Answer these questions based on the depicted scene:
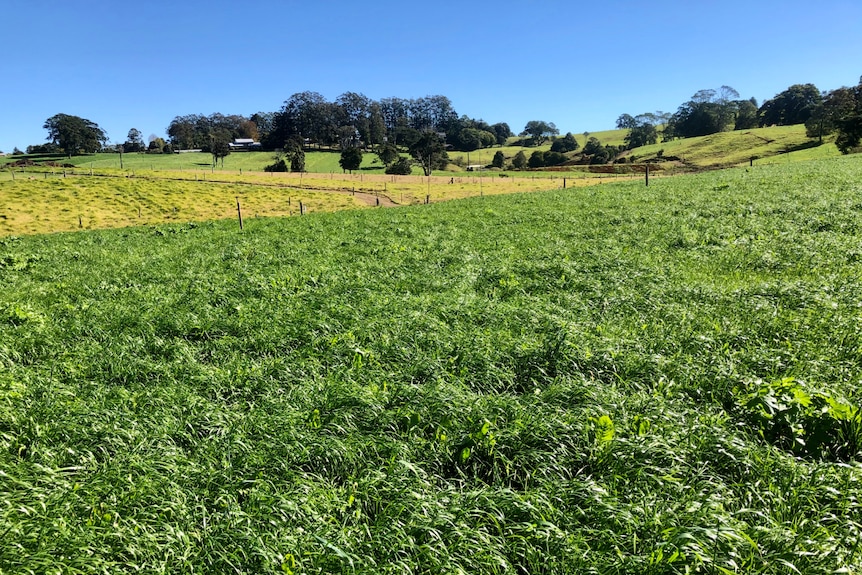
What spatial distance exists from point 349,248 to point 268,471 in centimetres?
1165

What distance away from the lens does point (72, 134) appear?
151750 mm

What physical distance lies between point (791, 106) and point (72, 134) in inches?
9559

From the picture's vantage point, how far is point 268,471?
413cm

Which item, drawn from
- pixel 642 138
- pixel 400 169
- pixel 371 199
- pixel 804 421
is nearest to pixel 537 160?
pixel 642 138

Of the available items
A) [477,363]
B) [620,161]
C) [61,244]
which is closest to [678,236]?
[477,363]

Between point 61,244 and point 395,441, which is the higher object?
point 61,244

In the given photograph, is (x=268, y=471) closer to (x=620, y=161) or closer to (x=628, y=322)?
(x=628, y=322)

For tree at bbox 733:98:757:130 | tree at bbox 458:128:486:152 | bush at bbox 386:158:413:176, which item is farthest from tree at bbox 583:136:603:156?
bush at bbox 386:158:413:176

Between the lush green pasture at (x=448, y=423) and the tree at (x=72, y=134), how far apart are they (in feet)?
623

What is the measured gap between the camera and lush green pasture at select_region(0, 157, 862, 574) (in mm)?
3174

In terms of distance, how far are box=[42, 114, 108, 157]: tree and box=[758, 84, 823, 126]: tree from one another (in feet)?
777

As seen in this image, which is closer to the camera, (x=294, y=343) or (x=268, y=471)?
(x=268, y=471)

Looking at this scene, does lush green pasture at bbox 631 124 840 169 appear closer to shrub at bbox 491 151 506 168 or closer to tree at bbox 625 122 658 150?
tree at bbox 625 122 658 150

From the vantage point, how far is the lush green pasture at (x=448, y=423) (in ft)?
10.4
